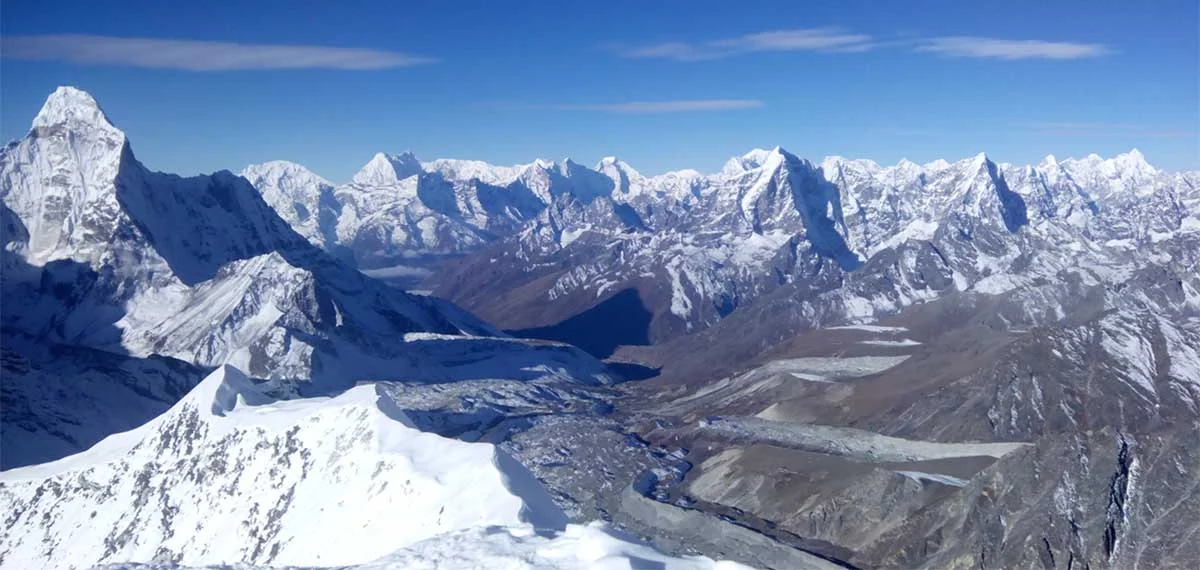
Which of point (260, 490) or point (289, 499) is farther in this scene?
point (260, 490)

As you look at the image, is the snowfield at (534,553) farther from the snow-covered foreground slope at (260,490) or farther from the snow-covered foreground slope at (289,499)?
the snow-covered foreground slope at (260,490)

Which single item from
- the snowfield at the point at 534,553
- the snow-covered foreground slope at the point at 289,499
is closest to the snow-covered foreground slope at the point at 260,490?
the snow-covered foreground slope at the point at 289,499

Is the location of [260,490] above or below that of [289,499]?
above

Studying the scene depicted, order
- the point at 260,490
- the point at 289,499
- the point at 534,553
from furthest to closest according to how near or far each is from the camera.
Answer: the point at 260,490 < the point at 289,499 < the point at 534,553

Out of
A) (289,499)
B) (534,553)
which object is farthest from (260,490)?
(534,553)

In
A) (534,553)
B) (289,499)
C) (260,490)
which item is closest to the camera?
(534,553)

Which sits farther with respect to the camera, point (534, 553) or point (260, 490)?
point (260, 490)

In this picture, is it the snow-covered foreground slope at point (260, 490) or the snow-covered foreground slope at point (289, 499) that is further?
the snow-covered foreground slope at point (260, 490)

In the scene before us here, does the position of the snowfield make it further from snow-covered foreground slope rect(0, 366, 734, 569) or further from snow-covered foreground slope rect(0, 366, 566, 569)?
snow-covered foreground slope rect(0, 366, 566, 569)

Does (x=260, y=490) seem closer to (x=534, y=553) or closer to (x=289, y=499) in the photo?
(x=289, y=499)
